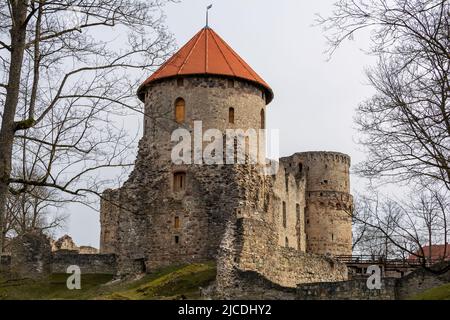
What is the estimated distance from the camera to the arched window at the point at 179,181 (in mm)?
34438

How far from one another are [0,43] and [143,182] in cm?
2063

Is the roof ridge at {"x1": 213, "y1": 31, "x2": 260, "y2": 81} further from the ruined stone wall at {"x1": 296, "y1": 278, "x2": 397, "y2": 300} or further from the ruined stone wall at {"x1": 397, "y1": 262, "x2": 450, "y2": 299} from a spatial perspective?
the ruined stone wall at {"x1": 296, "y1": 278, "x2": 397, "y2": 300}

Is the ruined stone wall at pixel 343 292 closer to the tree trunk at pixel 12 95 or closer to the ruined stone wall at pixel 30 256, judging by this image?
the tree trunk at pixel 12 95

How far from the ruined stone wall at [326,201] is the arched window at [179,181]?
68.7 feet

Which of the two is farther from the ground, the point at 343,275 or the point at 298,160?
the point at 298,160

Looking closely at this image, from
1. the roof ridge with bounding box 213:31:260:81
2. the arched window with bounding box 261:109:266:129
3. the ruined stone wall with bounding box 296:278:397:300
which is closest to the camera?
the ruined stone wall with bounding box 296:278:397:300

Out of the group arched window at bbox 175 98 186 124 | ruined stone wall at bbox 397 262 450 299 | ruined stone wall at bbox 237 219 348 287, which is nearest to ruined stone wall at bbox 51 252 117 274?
arched window at bbox 175 98 186 124

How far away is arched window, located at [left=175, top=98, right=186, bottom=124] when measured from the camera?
114ft

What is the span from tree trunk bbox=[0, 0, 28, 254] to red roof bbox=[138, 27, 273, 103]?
1927 centimetres

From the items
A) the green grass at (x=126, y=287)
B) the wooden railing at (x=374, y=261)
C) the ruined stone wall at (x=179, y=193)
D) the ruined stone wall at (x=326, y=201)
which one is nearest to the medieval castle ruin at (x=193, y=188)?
the ruined stone wall at (x=179, y=193)
